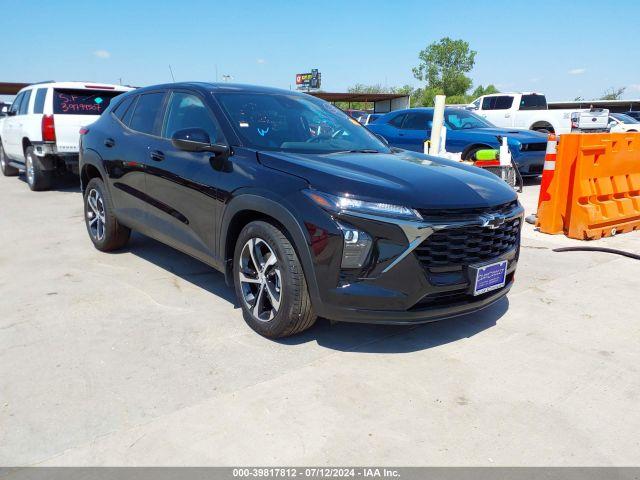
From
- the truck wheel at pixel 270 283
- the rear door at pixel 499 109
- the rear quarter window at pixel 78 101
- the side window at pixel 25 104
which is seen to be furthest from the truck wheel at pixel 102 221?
the rear door at pixel 499 109

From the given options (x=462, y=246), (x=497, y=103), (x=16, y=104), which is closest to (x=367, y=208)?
(x=462, y=246)

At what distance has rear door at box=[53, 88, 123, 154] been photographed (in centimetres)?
874

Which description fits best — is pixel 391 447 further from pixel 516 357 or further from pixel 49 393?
pixel 49 393

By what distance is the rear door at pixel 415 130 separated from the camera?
10.8 meters

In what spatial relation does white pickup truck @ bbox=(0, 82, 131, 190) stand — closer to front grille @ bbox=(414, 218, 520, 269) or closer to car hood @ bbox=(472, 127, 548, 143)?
car hood @ bbox=(472, 127, 548, 143)

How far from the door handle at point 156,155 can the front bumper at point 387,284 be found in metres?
1.93

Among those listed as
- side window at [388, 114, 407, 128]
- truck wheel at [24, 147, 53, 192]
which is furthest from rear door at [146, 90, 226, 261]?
side window at [388, 114, 407, 128]

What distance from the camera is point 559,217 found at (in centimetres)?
631

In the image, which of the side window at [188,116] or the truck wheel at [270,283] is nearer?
the truck wheel at [270,283]

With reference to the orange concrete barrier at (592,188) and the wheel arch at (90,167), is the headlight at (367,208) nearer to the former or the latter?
the wheel arch at (90,167)

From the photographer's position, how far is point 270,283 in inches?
129

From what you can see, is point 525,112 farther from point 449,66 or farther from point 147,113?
point 449,66

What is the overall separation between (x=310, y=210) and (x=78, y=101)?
25.1 feet

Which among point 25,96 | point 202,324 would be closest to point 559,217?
point 202,324
